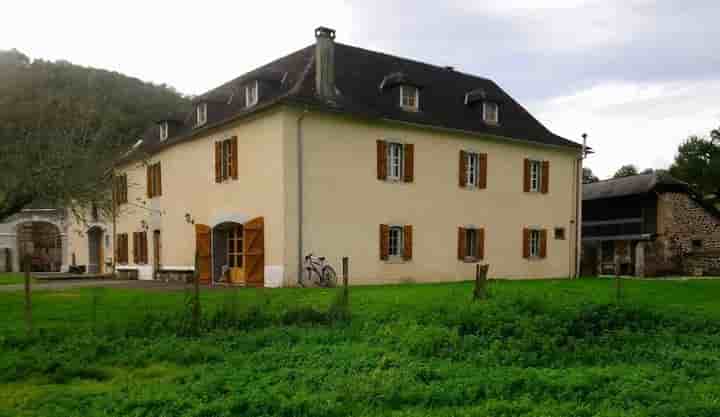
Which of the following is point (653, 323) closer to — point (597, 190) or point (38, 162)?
point (38, 162)

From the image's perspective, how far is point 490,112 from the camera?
2125 centimetres

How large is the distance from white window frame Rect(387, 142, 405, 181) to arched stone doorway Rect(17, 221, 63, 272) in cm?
2327

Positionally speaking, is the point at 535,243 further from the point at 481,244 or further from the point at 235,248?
the point at 235,248

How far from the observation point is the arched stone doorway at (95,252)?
94.7ft

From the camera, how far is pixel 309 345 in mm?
6848

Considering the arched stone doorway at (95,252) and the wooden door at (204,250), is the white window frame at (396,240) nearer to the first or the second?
the wooden door at (204,250)

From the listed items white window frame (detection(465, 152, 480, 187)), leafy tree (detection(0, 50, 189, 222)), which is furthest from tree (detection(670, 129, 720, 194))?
leafy tree (detection(0, 50, 189, 222))

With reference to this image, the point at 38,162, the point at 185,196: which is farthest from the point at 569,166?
the point at 38,162

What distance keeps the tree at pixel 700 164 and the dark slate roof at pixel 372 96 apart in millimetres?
18877

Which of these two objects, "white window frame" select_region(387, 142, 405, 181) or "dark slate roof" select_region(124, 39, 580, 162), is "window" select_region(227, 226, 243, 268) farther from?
"white window frame" select_region(387, 142, 405, 181)

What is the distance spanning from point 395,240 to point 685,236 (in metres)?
14.4

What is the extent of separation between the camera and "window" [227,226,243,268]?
18109 millimetres

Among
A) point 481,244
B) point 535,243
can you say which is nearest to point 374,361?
point 481,244

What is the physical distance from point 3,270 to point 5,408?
32.7 m
